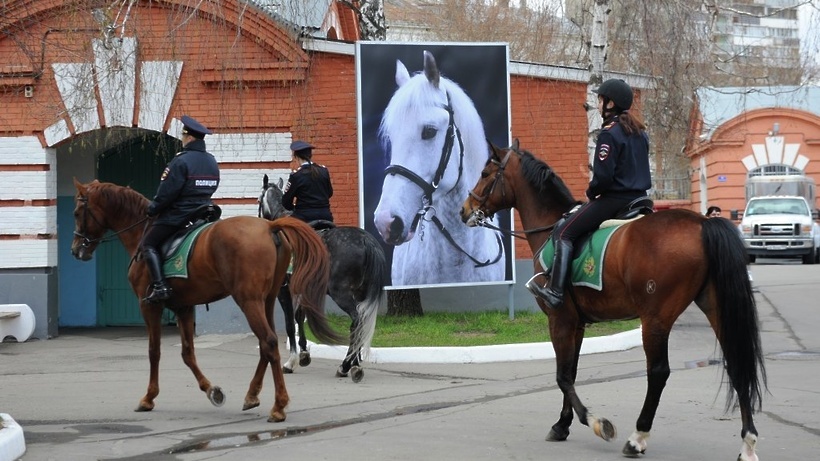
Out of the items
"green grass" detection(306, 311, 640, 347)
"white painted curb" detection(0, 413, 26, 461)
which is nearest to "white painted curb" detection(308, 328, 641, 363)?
"green grass" detection(306, 311, 640, 347)

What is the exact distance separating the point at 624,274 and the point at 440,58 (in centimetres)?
865

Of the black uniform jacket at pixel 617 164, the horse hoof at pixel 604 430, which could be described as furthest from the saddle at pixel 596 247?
the horse hoof at pixel 604 430

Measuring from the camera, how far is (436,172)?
1563cm

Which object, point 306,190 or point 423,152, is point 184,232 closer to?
point 306,190

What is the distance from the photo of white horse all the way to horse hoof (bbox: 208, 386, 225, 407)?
598cm

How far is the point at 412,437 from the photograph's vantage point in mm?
8188

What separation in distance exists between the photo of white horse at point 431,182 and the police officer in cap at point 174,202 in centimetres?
561

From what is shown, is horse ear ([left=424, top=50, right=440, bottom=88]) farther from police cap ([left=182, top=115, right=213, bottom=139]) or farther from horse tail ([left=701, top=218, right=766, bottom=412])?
horse tail ([left=701, top=218, right=766, bottom=412])

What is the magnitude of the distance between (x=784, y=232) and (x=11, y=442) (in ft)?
105

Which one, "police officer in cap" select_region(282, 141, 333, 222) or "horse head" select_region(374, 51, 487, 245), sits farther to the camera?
"horse head" select_region(374, 51, 487, 245)

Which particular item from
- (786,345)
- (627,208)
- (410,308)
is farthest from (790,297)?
(627,208)

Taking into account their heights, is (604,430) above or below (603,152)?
below

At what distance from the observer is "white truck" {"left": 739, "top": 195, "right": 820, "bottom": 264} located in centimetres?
3569

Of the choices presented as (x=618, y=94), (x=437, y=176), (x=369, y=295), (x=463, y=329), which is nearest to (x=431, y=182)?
(x=437, y=176)
